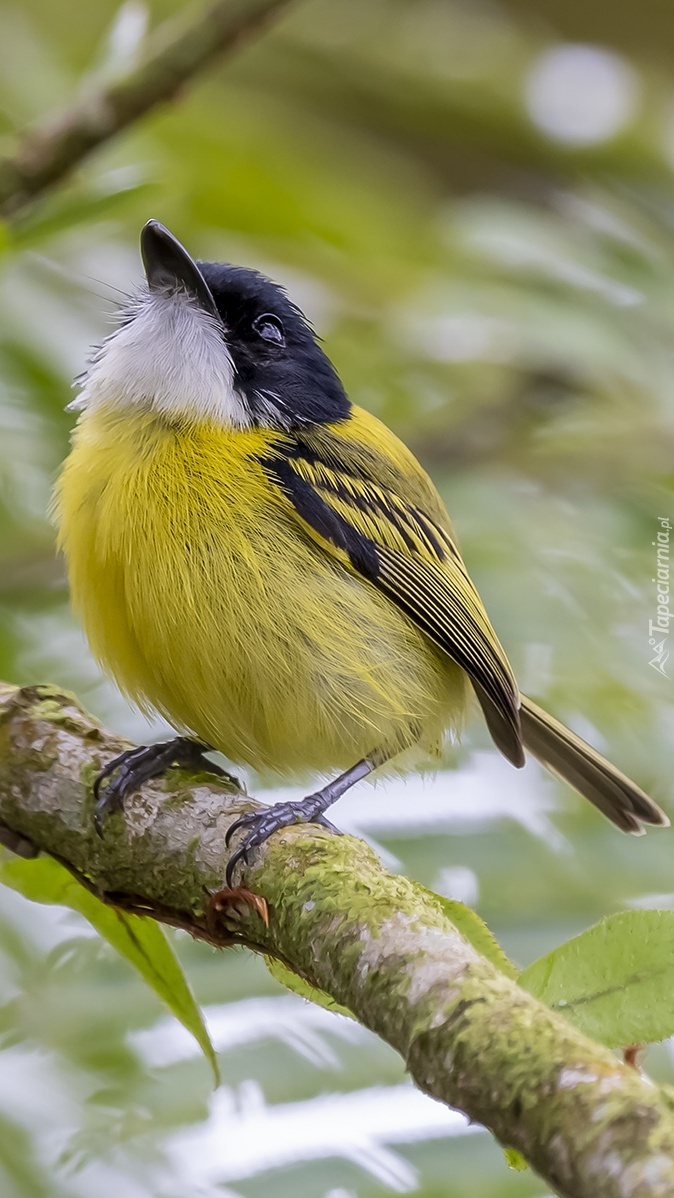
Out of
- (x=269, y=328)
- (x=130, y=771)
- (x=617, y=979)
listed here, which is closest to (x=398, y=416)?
(x=269, y=328)

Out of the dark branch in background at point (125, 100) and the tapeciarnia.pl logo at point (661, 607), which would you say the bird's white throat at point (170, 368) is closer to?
the dark branch in background at point (125, 100)

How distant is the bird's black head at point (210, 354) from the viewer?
8.54ft

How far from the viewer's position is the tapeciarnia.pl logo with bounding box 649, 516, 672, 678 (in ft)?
8.84

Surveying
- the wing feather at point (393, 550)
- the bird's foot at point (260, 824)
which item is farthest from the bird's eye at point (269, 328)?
the bird's foot at point (260, 824)

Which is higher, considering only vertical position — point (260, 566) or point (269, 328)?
point (269, 328)

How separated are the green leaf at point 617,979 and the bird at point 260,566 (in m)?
0.70

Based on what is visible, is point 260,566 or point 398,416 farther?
point 398,416

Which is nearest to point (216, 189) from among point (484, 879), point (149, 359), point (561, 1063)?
point (149, 359)

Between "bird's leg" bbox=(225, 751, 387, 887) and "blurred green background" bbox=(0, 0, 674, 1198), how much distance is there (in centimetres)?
11

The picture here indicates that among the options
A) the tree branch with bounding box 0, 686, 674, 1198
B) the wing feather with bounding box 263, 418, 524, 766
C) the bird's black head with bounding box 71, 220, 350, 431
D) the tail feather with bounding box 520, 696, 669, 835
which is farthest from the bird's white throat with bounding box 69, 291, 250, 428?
the tail feather with bounding box 520, 696, 669, 835

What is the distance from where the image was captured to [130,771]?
7.33ft

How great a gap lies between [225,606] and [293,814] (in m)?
0.43

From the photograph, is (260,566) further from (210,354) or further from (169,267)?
(169,267)

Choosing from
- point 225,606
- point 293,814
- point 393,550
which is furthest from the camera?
point 393,550
